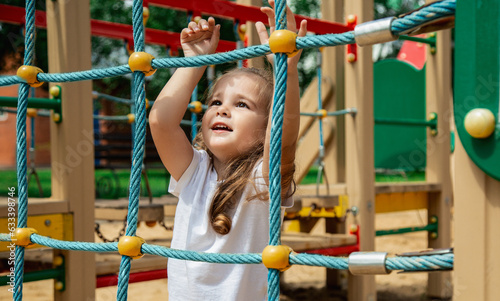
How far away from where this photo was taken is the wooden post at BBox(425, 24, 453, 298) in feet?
11.7

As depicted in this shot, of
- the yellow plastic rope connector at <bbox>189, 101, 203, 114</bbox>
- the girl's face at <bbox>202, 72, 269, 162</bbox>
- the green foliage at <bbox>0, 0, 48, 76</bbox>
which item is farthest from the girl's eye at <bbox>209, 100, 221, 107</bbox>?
the green foliage at <bbox>0, 0, 48, 76</bbox>

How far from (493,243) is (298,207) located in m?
2.12

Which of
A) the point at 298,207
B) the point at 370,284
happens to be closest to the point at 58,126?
the point at 298,207

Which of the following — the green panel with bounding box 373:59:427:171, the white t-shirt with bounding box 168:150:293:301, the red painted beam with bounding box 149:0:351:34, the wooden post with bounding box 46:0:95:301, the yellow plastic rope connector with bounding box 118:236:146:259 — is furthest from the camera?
the green panel with bounding box 373:59:427:171

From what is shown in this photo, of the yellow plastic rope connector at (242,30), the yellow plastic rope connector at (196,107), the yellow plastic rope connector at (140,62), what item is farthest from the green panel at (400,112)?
the yellow plastic rope connector at (140,62)

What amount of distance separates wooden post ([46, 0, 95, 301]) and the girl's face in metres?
0.80

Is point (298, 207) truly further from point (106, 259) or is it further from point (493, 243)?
point (493, 243)

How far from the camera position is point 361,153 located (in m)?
2.97

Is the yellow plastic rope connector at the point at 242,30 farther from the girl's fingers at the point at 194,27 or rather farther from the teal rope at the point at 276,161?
the teal rope at the point at 276,161

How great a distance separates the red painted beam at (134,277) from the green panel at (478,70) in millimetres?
1712

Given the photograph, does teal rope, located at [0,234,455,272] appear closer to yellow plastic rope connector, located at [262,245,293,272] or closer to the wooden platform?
yellow plastic rope connector, located at [262,245,293,272]

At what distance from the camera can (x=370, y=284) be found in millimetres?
2971

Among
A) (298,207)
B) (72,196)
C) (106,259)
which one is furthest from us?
(298,207)

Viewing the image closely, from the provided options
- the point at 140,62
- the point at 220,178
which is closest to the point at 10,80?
the point at 140,62
